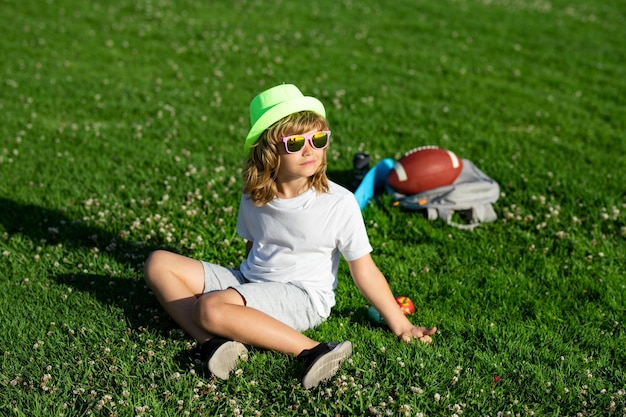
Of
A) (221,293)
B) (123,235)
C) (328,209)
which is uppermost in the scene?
(328,209)

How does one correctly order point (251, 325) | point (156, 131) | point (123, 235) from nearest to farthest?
point (251, 325) → point (123, 235) → point (156, 131)

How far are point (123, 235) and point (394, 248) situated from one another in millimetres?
2613

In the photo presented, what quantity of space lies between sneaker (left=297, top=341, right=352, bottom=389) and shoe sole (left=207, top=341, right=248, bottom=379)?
420mm

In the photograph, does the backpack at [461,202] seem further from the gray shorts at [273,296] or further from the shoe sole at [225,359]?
the shoe sole at [225,359]

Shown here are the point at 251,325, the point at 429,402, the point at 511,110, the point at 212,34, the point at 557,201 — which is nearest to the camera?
the point at 429,402

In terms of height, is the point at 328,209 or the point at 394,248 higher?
the point at 328,209

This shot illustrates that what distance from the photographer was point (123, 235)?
690 centimetres

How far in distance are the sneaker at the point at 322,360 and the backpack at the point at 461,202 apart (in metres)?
2.88

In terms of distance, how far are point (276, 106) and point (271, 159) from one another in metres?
0.38

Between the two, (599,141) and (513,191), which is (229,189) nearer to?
(513,191)

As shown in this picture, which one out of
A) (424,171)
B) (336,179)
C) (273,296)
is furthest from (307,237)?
(336,179)

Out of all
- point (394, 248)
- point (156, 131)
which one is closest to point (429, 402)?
point (394, 248)

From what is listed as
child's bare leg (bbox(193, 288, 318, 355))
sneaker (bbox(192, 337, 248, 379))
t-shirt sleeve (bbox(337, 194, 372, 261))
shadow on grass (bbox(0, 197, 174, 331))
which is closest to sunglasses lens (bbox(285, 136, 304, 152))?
t-shirt sleeve (bbox(337, 194, 372, 261))

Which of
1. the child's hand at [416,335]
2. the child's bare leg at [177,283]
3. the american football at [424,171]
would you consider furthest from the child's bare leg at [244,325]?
the american football at [424,171]
